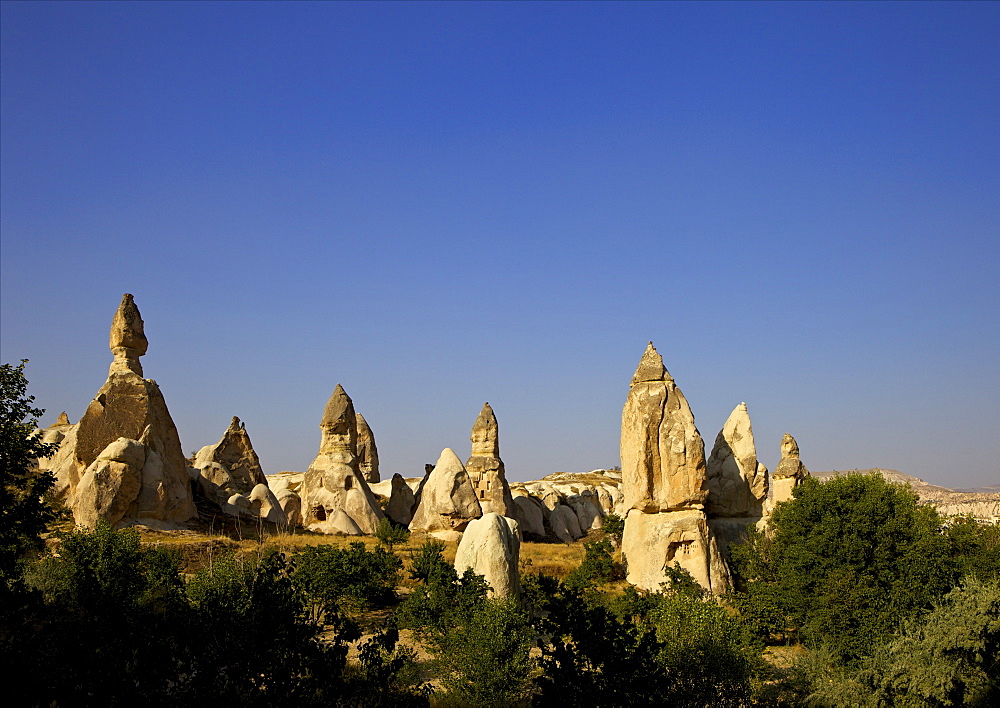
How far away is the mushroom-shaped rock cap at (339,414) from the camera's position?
28.9 m

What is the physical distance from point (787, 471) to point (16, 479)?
2248 cm

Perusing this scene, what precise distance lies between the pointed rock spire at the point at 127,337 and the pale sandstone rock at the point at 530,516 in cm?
1447

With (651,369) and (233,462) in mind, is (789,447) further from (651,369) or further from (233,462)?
(233,462)

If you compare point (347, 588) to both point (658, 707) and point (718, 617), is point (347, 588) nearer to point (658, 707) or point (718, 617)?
point (718, 617)

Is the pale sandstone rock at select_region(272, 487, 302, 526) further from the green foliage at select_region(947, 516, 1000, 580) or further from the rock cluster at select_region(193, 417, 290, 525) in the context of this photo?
the green foliage at select_region(947, 516, 1000, 580)

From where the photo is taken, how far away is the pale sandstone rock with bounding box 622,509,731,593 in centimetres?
1797

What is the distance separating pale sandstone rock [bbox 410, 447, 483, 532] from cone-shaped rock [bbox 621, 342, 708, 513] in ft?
26.3

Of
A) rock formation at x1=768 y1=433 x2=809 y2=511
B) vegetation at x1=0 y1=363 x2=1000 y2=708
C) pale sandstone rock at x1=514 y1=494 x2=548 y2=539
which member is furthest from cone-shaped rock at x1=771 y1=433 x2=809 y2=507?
pale sandstone rock at x1=514 y1=494 x2=548 y2=539

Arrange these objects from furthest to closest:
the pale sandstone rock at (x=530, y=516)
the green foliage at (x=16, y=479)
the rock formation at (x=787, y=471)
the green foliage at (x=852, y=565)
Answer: the pale sandstone rock at (x=530, y=516) < the rock formation at (x=787, y=471) < the green foliage at (x=852, y=565) < the green foliage at (x=16, y=479)

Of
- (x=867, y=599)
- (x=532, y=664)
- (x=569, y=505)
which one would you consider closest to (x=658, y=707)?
(x=532, y=664)

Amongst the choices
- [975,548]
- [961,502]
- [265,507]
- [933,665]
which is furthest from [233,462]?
[961,502]

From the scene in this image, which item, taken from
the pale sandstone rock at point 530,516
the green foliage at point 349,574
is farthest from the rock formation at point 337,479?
the green foliage at point 349,574

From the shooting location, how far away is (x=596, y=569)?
18203 millimetres

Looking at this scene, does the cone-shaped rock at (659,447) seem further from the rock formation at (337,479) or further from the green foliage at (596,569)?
the rock formation at (337,479)
